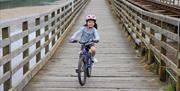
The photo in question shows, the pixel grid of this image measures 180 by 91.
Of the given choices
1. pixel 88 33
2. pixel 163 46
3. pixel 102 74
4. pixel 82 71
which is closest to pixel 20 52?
pixel 82 71

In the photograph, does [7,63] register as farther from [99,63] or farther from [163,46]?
[99,63]

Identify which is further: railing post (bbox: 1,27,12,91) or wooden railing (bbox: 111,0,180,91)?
wooden railing (bbox: 111,0,180,91)

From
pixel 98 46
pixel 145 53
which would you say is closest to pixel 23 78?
pixel 145 53

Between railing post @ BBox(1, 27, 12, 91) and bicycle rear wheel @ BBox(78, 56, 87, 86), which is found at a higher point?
railing post @ BBox(1, 27, 12, 91)

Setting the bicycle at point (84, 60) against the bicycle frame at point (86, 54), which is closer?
the bicycle at point (84, 60)

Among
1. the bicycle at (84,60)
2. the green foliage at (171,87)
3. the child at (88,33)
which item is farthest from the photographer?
the child at (88,33)

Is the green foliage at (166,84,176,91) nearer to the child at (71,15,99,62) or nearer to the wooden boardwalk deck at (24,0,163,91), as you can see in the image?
the wooden boardwalk deck at (24,0,163,91)

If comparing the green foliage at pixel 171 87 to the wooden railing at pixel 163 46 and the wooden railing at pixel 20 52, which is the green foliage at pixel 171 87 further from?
the wooden railing at pixel 20 52

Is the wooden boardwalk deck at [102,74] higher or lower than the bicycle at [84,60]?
lower

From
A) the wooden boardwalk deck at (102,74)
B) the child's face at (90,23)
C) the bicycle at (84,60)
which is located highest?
the child's face at (90,23)

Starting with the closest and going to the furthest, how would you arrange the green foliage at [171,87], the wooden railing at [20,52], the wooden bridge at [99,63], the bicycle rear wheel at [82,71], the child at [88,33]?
1. the wooden railing at [20,52]
2. the wooden bridge at [99,63]
3. the green foliage at [171,87]
4. the bicycle rear wheel at [82,71]
5. the child at [88,33]

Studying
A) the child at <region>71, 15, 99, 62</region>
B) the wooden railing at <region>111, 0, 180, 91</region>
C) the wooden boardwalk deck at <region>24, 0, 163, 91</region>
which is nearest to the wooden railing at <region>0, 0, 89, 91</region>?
the wooden boardwalk deck at <region>24, 0, 163, 91</region>

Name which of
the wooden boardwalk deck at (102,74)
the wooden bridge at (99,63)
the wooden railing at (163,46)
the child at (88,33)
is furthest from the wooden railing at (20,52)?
the wooden railing at (163,46)

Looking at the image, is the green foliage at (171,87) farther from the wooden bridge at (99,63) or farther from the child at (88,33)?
the child at (88,33)
